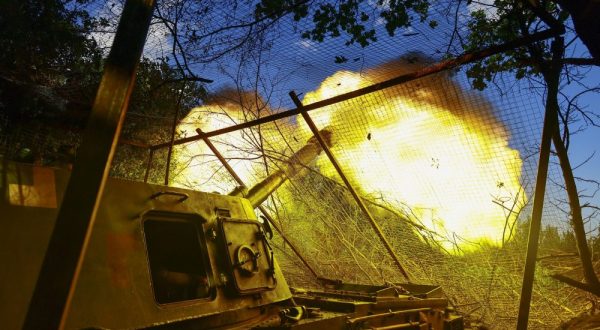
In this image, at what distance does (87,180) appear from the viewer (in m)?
1.62

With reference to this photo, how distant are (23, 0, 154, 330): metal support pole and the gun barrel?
4821 millimetres

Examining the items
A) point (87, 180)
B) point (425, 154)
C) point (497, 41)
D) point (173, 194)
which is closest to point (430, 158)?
point (425, 154)

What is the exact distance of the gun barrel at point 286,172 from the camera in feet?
21.6

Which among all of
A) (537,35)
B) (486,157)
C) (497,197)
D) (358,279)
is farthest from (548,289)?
(537,35)

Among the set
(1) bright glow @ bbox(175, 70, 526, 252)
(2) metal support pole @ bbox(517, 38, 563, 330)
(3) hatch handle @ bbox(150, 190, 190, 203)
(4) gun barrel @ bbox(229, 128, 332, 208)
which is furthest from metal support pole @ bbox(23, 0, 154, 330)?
(4) gun barrel @ bbox(229, 128, 332, 208)

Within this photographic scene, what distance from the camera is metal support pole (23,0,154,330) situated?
59.1 inches

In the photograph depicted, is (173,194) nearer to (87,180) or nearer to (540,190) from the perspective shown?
(87,180)

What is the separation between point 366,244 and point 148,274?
5519mm

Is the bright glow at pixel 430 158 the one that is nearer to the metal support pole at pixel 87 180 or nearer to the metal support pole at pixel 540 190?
the metal support pole at pixel 540 190

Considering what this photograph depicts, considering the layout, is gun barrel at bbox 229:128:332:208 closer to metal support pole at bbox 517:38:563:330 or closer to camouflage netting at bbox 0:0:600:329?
camouflage netting at bbox 0:0:600:329

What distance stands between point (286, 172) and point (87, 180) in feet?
17.8

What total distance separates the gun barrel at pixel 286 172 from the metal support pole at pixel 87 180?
15.8 ft

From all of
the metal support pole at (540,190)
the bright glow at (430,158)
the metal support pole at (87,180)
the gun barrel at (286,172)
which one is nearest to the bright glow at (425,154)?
the bright glow at (430,158)

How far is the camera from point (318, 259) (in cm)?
843
